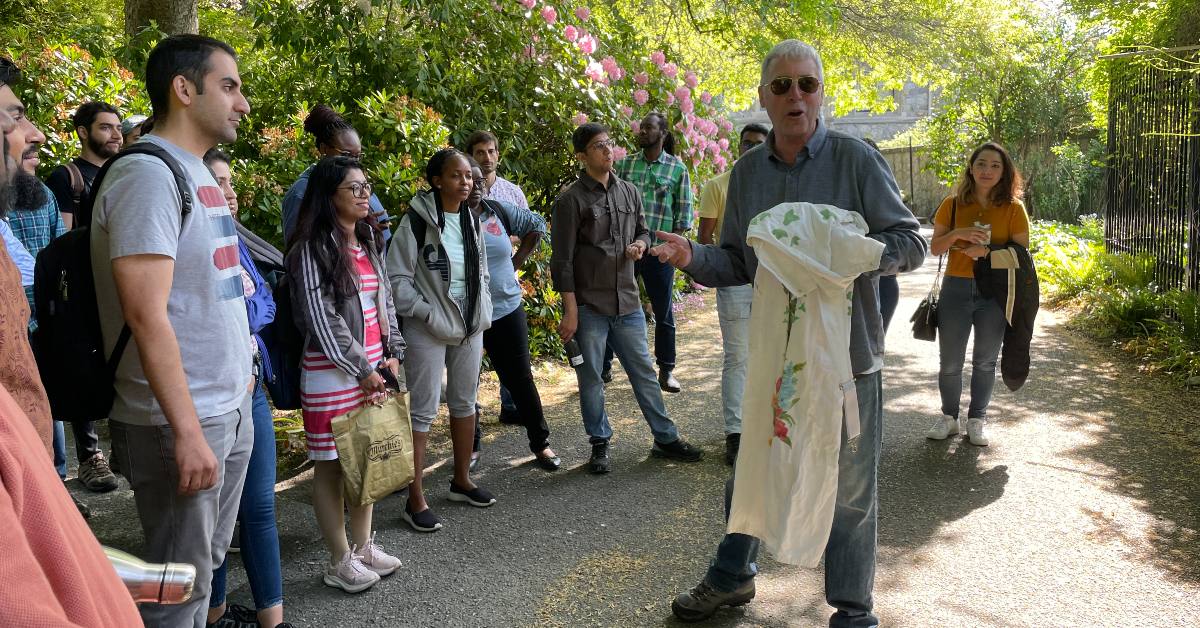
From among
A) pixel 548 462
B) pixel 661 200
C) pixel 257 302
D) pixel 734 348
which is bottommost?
pixel 548 462

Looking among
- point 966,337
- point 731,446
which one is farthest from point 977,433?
point 731,446

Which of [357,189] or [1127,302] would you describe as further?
[1127,302]

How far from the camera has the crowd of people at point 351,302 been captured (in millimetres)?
2346

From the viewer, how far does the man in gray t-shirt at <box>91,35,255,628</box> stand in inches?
90.5

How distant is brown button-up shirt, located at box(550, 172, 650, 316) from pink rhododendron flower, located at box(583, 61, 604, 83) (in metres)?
3.66

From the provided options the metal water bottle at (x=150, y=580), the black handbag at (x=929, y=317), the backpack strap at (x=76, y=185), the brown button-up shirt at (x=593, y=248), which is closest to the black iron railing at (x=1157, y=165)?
the black handbag at (x=929, y=317)

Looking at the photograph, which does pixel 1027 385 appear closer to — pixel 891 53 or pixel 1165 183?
pixel 1165 183

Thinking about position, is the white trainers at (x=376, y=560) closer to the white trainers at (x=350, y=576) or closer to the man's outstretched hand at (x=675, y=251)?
the white trainers at (x=350, y=576)

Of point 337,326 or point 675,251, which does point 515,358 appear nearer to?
point 337,326

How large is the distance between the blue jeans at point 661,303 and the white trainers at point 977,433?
2.47 m

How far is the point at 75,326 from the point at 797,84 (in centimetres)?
237

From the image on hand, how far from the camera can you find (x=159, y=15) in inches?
325

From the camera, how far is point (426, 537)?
4406 millimetres

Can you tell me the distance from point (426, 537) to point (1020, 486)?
3.23m
